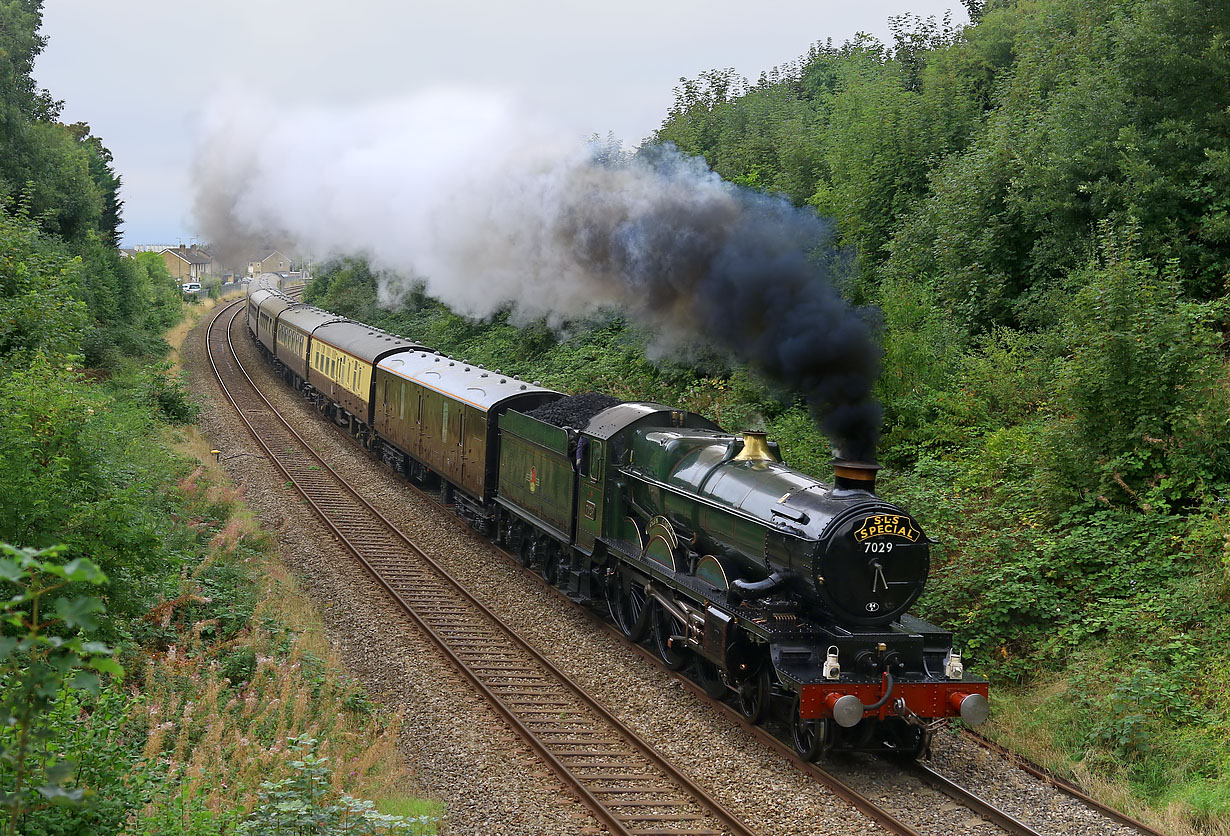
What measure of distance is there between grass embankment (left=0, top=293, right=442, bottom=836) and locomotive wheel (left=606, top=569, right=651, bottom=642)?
3829 millimetres

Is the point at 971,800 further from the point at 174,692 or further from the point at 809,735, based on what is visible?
the point at 174,692

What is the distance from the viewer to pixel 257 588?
43.8ft

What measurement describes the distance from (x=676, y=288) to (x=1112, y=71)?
31.5ft

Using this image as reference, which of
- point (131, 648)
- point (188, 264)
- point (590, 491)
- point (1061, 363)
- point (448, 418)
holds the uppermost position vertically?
point (188, 264)

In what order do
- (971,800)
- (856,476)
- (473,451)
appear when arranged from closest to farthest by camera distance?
1. (971,800)
2. (856,476)
3. (473,451)

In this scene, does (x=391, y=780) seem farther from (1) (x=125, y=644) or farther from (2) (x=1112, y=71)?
(2) (x=1112, y=71)

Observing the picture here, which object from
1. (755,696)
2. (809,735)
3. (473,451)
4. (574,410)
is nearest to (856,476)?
(809,735)

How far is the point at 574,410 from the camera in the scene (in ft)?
52.3

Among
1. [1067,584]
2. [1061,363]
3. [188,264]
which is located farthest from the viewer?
[188,264]

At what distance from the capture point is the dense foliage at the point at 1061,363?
405 inches

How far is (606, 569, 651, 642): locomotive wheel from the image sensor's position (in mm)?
13017

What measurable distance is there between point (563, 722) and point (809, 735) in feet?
8.98

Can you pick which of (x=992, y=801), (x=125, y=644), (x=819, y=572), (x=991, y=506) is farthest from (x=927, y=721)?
(x=125, y=644)

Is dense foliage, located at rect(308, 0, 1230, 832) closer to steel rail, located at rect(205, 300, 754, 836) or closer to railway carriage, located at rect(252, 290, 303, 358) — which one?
steel rail, located at rect(205, 300, 754, 836)
